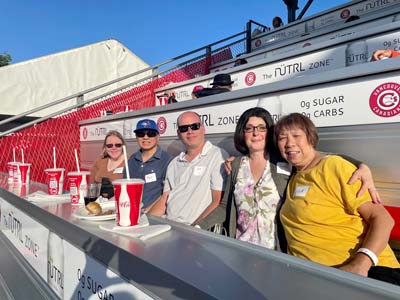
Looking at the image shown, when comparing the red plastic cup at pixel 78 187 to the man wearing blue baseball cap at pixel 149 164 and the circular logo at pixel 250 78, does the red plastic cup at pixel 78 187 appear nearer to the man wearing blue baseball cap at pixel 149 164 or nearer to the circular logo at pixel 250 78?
the man wearing blue baseball cap at pixel 149 164

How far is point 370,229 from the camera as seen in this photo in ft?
4.21

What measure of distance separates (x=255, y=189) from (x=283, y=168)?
0.62 ft

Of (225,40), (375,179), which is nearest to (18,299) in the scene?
(375,179)

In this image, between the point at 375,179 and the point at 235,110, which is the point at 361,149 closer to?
the point at 375,179

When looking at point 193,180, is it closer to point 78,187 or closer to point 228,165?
point 228,165

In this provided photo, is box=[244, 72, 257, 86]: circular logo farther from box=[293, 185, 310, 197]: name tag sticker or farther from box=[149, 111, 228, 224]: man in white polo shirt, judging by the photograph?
box=[293, 185, 310, 197]: name tag sticker

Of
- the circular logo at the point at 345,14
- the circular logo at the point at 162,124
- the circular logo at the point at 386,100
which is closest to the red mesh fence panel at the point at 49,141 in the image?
the circular logo at the point at 162,124

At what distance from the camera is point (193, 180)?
6.91 ft

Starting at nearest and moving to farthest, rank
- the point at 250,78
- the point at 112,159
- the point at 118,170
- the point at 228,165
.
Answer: the point at 228,165
the point at 118,170
the point at 112,159
the point at 250,78

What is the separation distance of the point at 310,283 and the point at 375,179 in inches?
43.5

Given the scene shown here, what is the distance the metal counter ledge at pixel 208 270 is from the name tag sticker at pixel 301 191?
1.88ft

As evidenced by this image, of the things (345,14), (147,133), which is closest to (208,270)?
Result: (147,133)

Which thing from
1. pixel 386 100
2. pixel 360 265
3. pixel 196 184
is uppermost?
pixel 386 100

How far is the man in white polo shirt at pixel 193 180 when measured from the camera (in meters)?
2.03
